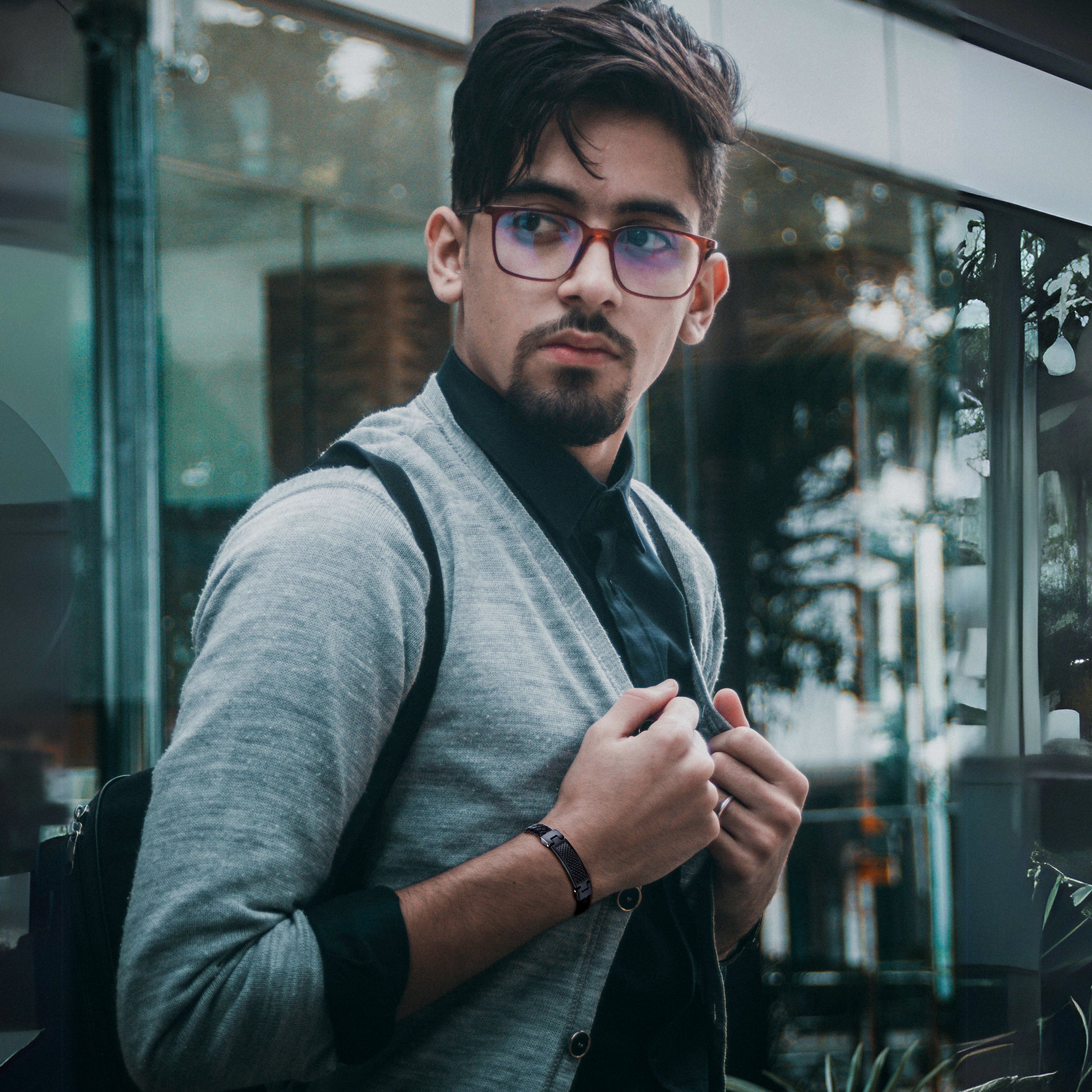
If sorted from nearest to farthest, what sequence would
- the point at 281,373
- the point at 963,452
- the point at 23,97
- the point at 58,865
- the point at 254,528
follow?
the point at 254,528, the point at 58,865, the point at 23,97, the point at 281,373, the point at 963,452

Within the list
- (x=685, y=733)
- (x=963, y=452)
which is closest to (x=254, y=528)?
(x=685, y=733)

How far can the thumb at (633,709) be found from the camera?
104 cm

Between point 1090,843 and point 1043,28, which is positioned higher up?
point 1043,28

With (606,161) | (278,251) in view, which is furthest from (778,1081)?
(278,251)

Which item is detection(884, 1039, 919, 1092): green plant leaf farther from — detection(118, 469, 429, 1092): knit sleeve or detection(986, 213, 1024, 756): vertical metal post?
detection(118, 469, 429, 1092): knit sleeve

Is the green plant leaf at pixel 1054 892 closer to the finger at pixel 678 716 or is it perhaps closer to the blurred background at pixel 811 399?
the blurred background at pixel 811 399

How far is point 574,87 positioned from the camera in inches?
47.3

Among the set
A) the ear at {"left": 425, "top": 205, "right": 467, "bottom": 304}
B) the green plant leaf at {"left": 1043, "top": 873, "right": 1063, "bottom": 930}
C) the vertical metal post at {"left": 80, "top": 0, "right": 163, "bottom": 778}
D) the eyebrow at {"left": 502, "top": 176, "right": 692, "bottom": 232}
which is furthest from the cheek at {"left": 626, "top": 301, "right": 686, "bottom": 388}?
the green plant leaf at {"left": 1043, "top": 873, "right": 1063, "bottom": 930}

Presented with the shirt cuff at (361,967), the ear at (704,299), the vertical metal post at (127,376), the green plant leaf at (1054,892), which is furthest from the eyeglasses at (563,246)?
the green plant leaf at (1054,892)

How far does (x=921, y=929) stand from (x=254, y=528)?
91.4 inches

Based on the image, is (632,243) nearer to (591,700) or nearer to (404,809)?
(591,700)

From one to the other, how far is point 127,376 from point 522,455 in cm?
128

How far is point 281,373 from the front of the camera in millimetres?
2170

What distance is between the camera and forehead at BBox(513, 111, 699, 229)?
3.96 ft
